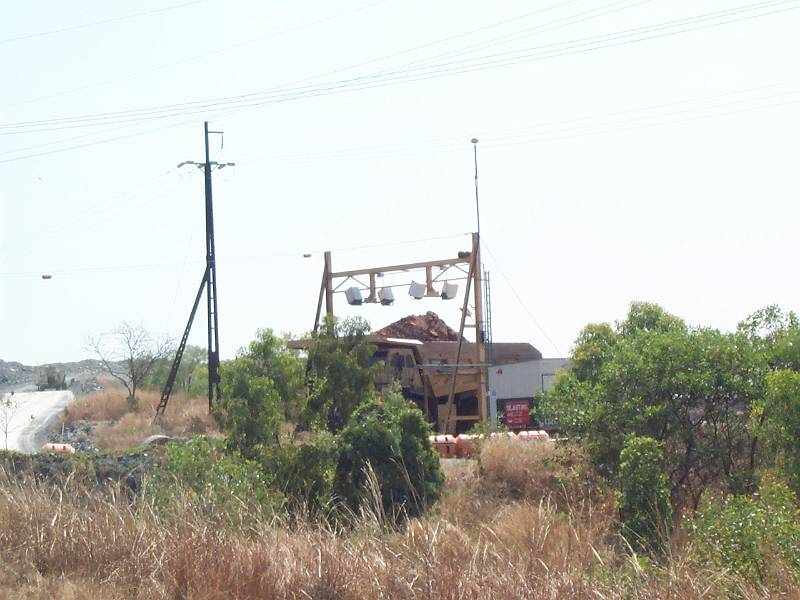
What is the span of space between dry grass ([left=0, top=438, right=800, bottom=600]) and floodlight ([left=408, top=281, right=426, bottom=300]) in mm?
21279

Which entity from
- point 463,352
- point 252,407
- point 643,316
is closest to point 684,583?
point 643,316

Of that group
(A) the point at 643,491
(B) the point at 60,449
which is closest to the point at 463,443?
(B) the point at 60,449

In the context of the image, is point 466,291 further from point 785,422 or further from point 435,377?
point 785,422

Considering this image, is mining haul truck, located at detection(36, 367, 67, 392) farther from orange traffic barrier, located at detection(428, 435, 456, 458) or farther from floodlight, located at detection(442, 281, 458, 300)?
orange traffic barrier, located at detection(428, 435, 456, 458)

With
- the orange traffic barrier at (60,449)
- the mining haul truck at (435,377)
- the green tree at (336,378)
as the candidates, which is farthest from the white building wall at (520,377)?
the orange traffic barrier at (60,449)

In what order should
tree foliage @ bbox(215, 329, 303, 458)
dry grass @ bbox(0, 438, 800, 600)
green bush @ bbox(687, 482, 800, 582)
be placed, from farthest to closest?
tree foliage @ bbox(215, 329, 303, 458) < green bush @ bbox(687, 482, 800, 582) < dry grass @ bbox(0, 438, 800, 600)

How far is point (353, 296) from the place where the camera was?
34281mm

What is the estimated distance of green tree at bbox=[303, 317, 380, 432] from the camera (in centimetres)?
2434

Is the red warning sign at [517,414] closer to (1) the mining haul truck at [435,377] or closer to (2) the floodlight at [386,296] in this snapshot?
(1) the mining haul truck at [435,377]

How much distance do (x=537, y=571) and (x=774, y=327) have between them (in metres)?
6.69

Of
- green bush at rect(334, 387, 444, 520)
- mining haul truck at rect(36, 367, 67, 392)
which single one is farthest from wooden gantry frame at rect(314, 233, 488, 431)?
mining haul truck at rect(36, 367, 67, 392)

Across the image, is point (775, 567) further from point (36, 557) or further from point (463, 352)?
point (463, 352)

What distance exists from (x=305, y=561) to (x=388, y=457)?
235 inches

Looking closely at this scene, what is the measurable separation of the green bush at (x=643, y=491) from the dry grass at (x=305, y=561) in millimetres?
379
